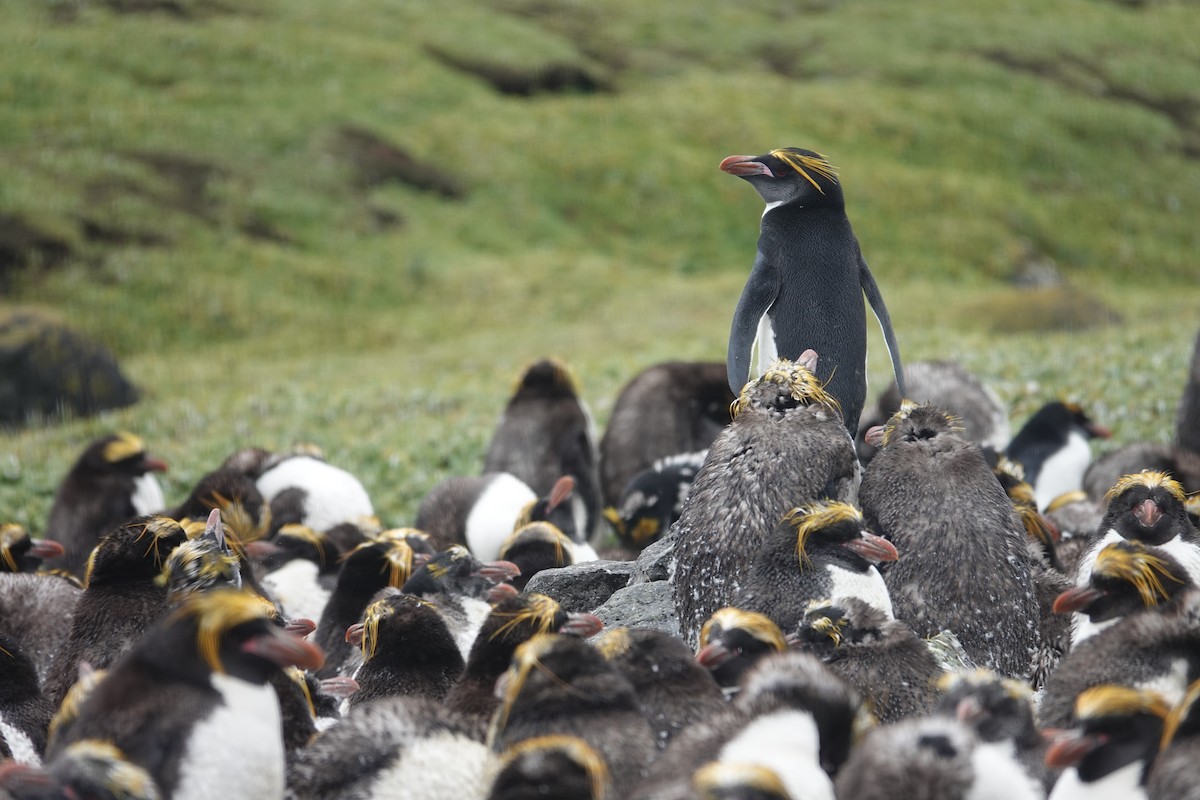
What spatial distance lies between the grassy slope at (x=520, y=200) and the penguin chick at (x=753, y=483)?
6.94 metres

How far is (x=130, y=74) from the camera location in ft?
110

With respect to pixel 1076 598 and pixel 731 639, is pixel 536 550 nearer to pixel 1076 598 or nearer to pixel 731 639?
pixel 731 639

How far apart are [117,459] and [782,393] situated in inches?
275

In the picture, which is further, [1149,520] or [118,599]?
[1149,520]

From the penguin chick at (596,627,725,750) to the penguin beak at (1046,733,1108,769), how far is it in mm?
1237

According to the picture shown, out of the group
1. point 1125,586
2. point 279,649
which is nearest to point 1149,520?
point 1125,586

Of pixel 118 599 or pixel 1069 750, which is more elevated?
pixel 1069 750

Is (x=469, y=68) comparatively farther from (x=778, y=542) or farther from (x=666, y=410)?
(x=778, y=542)

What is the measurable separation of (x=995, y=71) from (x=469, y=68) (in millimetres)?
18965

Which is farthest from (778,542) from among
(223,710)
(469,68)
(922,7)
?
(922,7)

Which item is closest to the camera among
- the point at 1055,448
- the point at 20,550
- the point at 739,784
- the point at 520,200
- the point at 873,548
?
the point at 739,784

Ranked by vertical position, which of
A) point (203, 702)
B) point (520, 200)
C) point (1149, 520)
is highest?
point (1149, 520)

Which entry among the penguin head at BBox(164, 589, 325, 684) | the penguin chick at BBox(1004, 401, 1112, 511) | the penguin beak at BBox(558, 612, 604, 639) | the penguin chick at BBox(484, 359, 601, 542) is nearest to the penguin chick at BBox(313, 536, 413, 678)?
the penguin beak at BBox(558, 612, 604, 639)

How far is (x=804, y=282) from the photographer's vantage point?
7.79m
